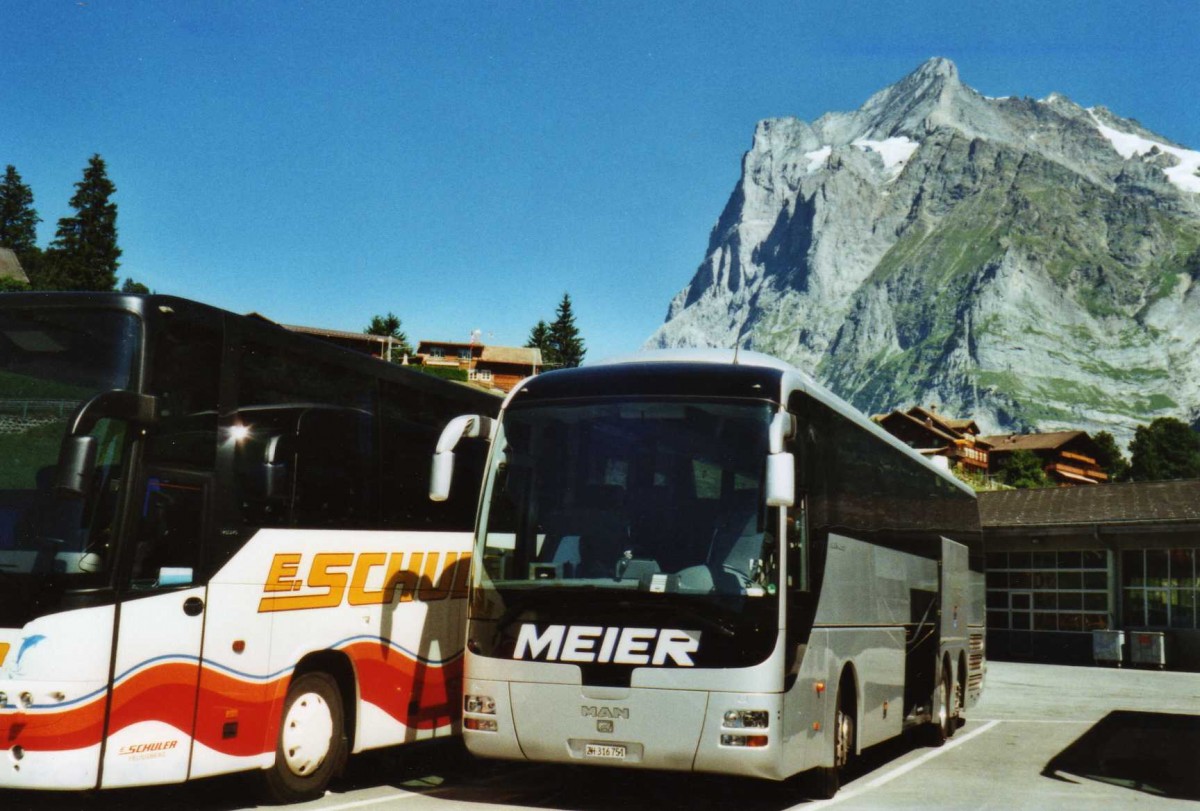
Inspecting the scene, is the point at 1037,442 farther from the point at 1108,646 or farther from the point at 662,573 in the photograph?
the point at 662,573

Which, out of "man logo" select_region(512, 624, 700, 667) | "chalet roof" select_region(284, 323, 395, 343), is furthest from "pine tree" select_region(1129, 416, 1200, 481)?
"man logo" select_region(512, 624, 700, 667)

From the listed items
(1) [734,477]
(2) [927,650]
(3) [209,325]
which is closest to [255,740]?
(3) [209,325]

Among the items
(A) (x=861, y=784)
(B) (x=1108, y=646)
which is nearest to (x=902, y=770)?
(A) (x=861, y=784)

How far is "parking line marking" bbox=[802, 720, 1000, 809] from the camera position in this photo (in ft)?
31.0

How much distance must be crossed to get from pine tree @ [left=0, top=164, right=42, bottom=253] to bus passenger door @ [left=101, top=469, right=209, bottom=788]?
11867 centimetres

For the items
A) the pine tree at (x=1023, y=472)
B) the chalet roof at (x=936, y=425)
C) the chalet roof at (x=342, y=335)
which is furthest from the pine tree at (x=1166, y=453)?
the chalet roof at (x=342, y=335)

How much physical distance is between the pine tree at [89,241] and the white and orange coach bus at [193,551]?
258 ft

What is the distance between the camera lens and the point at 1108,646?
3534cm

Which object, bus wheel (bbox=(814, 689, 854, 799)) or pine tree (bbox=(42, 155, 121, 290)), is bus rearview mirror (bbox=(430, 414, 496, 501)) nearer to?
bus wheel (bbox=(814, 689, 854, 799))

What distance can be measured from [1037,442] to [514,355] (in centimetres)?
6978

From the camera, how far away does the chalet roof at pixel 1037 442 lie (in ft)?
463

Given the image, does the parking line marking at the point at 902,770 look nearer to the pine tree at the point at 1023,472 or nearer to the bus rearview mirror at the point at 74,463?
the bus rearview mirror at the point at 74,463

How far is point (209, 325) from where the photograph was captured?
7.74 metres

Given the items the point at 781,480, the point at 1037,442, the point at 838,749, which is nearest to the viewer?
the point at 781,480
